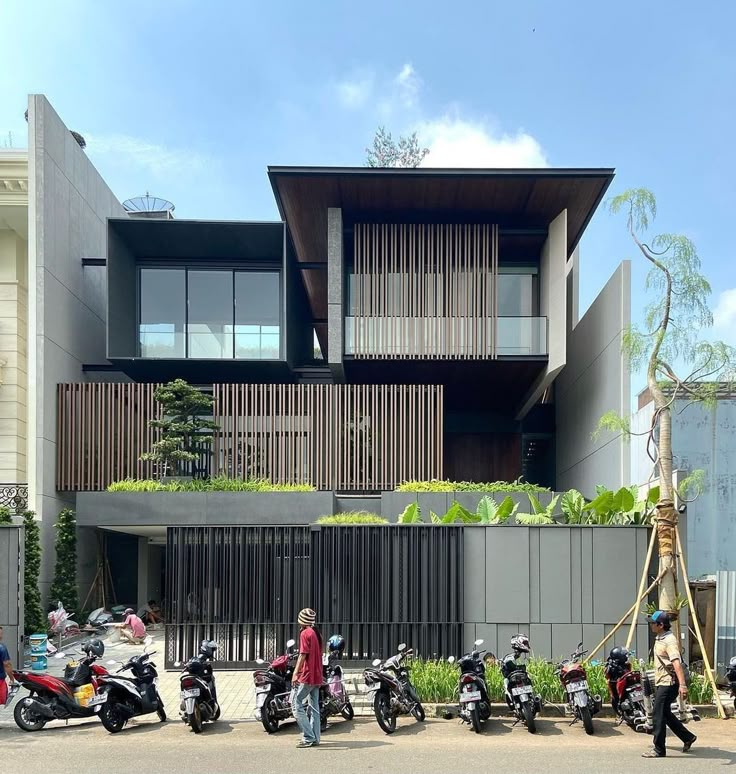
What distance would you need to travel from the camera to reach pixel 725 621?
11.3 meters

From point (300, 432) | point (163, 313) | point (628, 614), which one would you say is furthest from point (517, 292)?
point (628, 614)

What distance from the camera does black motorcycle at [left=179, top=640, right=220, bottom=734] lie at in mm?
9180

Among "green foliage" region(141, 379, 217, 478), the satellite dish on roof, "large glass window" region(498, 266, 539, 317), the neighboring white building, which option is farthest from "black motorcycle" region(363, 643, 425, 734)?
the satellite dish on roof

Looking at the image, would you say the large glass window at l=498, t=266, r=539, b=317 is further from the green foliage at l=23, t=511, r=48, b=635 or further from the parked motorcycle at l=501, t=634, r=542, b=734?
the parked motorcycle at l=501, t=634, r=542, b=734

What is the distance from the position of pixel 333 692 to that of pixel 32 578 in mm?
9343

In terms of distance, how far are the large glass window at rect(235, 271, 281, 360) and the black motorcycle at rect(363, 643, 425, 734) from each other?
1335 cm

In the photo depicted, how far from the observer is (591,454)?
2117cm

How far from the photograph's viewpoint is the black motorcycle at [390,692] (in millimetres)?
9156

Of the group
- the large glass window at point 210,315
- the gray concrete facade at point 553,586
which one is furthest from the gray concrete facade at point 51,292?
the gray concrete facade at point 553,586

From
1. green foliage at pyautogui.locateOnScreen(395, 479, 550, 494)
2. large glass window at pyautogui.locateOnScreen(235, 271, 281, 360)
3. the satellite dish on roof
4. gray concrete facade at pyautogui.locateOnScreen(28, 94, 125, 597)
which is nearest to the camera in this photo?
green foliage at pyautogui.locateOnScreen(395, 479, 550, 494)

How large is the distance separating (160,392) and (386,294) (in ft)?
20.1

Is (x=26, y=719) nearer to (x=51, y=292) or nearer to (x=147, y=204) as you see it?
(x=51, y=292)

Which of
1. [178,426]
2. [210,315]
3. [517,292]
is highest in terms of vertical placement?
[517,292]

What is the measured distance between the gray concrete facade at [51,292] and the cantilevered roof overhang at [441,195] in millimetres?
5388
